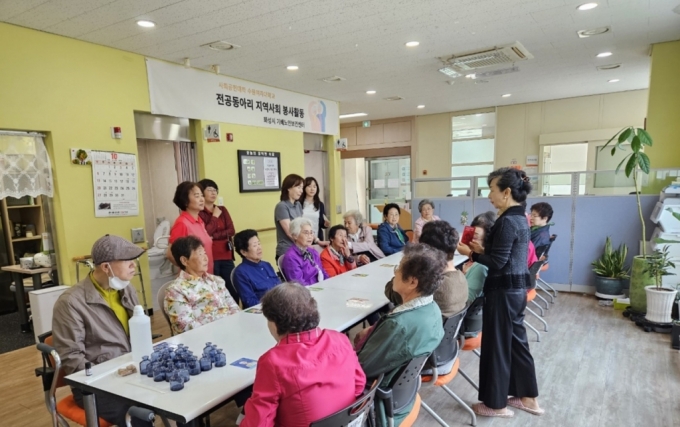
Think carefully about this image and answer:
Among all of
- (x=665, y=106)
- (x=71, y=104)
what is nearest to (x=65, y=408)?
(x=71, y=104)

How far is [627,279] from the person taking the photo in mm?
4559

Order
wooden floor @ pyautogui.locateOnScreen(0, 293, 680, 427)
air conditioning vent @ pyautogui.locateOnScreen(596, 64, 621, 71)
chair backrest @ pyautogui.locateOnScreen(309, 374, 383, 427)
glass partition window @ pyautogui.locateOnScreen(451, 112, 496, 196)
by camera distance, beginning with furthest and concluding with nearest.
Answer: glass partition window @ pyautogui.locateOnScreen(451, 112, 496, 196) → air conditioning vent @ pyautogui.locateOnScreen(596, 64, 621, 71) → wooden floor @ pyautogui.locateOnScreen(0, 293, 680, 427) → chair backrest @ pyautogui.locateOnScreen(309, 374, 383, 427)

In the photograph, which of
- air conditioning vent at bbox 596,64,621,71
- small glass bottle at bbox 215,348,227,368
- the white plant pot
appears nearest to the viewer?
small glass bottle at bbox 215,348,227,368

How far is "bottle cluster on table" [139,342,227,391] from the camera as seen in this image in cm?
146

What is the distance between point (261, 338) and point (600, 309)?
415cm

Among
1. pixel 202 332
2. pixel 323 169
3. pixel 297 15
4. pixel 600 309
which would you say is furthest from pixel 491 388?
pixel 323 169

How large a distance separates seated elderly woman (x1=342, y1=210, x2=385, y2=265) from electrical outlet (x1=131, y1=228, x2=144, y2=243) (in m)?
2.21

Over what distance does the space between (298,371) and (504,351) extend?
1.64 m

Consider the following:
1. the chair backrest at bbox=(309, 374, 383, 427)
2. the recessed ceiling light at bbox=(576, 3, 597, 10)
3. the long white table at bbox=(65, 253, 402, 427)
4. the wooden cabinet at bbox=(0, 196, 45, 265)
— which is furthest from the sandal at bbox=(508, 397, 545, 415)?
the wooden cabinet at bbox=(0, 196, 45, 265)

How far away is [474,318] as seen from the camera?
2547 mm

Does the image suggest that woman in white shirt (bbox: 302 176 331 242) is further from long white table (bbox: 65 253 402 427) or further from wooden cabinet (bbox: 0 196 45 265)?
wooden cabinet (bbox: 0 196 45 265)

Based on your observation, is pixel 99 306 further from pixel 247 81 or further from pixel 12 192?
pixel 247 81

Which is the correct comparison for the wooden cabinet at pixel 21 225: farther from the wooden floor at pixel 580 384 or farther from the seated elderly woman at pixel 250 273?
the seated elderly woman at pixel 250 273

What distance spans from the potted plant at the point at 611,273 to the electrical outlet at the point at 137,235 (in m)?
5.24
